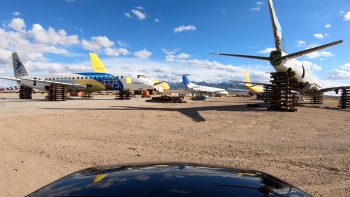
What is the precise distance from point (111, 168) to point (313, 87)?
31.5m

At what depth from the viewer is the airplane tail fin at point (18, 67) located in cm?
4606

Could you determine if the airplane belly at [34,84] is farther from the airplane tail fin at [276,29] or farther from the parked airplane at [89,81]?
the airplane tail fin at [276,29]

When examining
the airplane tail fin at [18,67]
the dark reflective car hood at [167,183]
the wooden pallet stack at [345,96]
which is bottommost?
the dark reflective car hood at [167,183]

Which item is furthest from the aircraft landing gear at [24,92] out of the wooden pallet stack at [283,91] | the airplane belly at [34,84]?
the wooden pallet stack at [283,91]

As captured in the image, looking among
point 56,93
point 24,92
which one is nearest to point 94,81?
point 56,93

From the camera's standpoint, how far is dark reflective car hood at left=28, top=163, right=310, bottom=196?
2.31 meters

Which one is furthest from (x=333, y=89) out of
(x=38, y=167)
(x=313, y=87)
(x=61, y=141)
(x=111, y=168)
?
(x=111, y=168)

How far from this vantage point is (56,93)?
35.5 meters

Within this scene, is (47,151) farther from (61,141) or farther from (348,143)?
(348,143)

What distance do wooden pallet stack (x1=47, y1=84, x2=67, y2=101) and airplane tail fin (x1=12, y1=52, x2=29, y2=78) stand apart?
12.8m

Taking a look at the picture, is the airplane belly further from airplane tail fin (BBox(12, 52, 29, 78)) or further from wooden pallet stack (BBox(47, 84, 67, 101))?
wooden pallet stack (BBox(47, 84, 67, 101))

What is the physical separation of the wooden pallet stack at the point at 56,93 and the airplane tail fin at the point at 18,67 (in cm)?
1284

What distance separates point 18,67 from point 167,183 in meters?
49.2

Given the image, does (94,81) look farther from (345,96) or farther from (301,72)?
(345,96)
